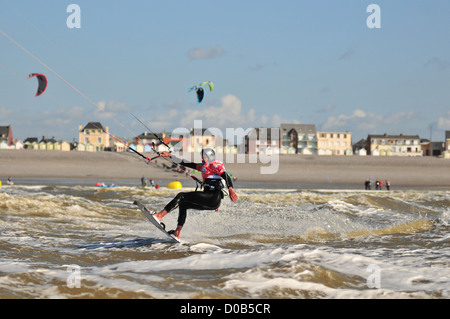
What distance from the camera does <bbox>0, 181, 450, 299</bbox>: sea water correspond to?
6590mm

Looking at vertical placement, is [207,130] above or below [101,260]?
above

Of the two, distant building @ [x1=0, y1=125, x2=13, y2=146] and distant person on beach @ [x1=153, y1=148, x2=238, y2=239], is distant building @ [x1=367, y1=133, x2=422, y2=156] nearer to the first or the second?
distant building @ [x1=0, y1=125, x2=13, y2=146]

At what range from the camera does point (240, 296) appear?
6.26 meters

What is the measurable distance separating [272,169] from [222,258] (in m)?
60.8

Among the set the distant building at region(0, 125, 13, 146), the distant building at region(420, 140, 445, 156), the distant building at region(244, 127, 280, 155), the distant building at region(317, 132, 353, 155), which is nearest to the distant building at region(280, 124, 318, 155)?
the distant building at region(317, 132, 353, 155)

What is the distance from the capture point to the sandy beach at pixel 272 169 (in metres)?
58.2

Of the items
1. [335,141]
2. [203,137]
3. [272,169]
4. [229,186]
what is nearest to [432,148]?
[335,141]

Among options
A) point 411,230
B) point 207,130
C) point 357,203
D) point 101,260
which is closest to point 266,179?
point 357,203

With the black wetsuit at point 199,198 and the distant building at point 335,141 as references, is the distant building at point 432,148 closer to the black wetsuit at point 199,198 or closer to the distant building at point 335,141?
the distant building at point 335,141

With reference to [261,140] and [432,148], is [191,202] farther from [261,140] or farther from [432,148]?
[432,148]

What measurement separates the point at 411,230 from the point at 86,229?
26.4ft

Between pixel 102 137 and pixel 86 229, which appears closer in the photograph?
pixel 86 229

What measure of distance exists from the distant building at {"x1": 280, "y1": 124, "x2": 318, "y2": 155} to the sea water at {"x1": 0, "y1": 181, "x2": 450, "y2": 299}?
362 feet

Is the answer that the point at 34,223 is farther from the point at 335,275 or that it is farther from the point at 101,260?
the point at 335,275
